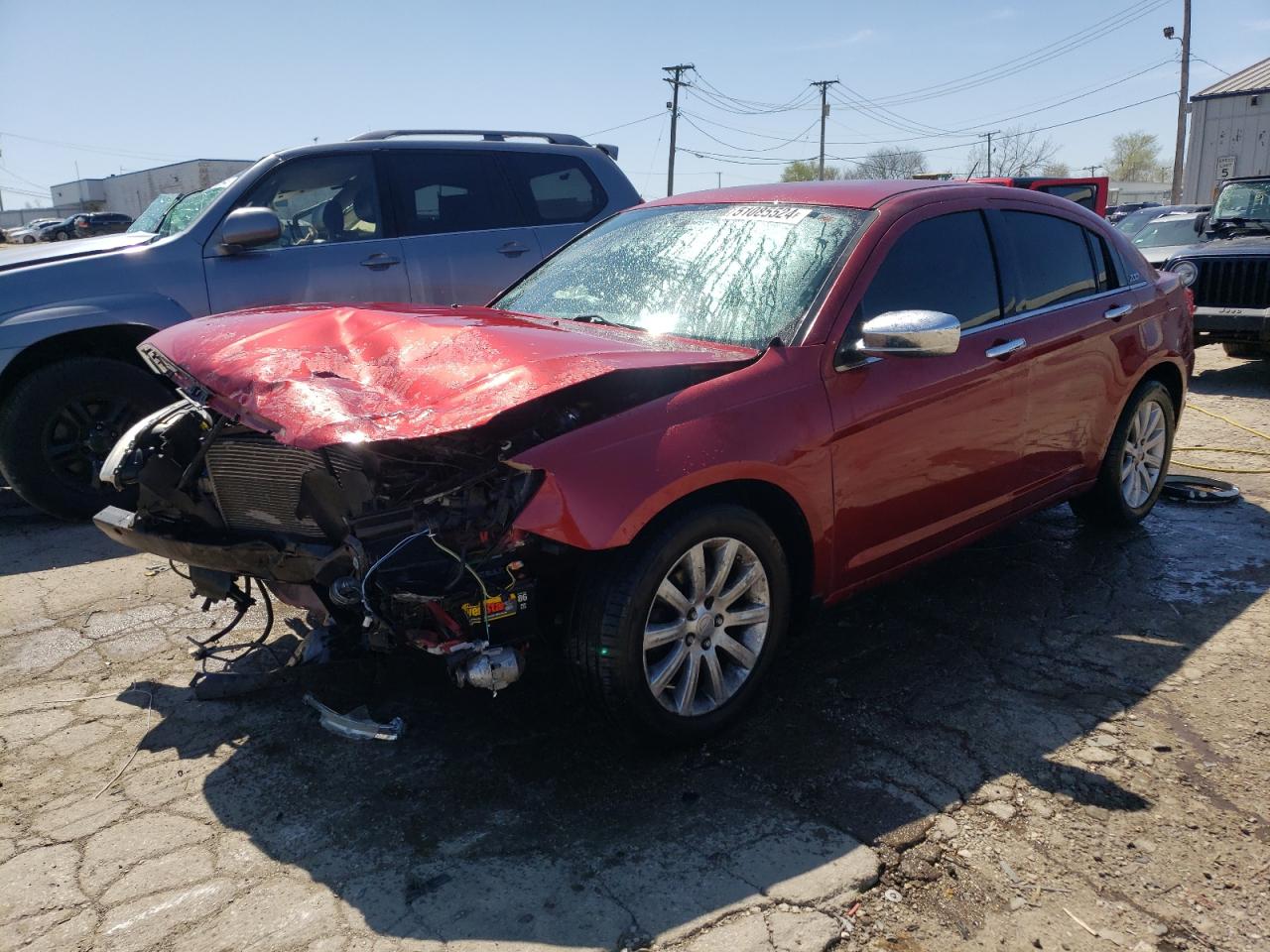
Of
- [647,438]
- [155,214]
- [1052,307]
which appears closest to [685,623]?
[647,438]

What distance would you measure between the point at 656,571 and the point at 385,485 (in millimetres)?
857

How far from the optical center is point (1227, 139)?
124 feet

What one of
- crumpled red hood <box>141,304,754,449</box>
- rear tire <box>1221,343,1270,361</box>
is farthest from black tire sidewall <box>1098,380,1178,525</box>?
rear tire <box>1221,343,1270,361</box>

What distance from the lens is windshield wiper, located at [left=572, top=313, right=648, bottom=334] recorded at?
11.9ft

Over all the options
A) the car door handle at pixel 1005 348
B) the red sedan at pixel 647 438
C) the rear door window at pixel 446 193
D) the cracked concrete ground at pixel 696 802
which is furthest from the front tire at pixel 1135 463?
the rear door window at pixel 446 193

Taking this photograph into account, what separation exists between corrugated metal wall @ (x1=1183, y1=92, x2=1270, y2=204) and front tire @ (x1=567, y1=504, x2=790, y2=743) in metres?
41.4

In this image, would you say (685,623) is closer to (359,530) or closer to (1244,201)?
(359,530)

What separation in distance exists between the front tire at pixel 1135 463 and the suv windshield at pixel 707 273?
2.17 m

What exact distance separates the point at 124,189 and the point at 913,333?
87.8 m

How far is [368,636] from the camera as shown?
2.87m

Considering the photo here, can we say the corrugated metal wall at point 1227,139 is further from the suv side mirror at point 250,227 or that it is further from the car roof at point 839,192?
the suv side mirror at point 250,227

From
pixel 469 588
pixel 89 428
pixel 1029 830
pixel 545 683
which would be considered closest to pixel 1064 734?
pixel 1029 830

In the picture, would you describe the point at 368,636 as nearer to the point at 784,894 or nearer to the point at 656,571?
the point at 656,571

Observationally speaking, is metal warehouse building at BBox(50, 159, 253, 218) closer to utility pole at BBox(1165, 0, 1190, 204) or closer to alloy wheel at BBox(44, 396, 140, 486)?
utility pole at BBox(1165, 0, 1190, 204)
